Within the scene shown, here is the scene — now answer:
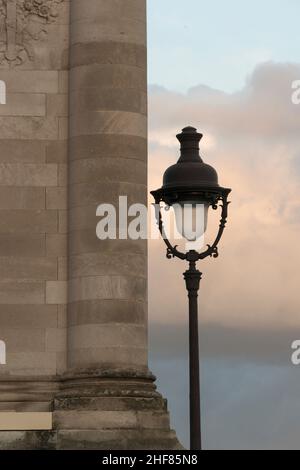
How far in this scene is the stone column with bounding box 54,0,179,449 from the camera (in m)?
35.5

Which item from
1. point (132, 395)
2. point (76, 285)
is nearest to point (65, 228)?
point (76, 285)

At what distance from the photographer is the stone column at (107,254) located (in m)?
35.5

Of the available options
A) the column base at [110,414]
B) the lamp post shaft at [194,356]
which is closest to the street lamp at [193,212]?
the lamp post shaft at [194,356]

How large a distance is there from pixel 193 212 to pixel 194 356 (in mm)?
2788

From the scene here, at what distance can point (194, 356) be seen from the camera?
104ft

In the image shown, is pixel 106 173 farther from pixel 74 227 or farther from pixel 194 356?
pixel 194 356

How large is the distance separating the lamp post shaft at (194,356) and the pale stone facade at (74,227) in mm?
3977

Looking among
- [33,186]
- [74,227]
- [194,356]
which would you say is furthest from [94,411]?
[33,186]

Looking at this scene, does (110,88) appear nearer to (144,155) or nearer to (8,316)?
(144,155)

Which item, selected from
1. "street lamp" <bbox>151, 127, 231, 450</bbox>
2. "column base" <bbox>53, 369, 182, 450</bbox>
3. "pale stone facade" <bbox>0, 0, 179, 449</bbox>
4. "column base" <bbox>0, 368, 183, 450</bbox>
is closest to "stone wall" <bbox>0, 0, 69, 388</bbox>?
"pale stone facade" <bbox>0, 0, 179, 449</bbox>

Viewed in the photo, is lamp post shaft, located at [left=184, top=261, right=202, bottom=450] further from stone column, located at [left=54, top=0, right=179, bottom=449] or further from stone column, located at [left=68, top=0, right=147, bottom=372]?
stone column, located at [left=68, top=0, right=147, bottom=372]

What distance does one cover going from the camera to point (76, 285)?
119 feet

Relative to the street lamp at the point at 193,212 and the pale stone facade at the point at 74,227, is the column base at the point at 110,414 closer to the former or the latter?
the pale stone facade at the point at 74,227
